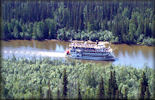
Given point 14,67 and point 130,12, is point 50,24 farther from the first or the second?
point 14,67

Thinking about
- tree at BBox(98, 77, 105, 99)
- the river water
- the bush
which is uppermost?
the bush

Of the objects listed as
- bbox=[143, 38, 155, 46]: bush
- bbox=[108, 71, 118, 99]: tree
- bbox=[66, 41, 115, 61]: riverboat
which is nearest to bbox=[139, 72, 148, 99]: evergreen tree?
bbox=[108, 71, 118, 99]: tree

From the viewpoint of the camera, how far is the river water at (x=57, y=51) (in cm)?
3038

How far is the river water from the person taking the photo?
1196 inches

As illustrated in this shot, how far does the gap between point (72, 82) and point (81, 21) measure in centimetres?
2185

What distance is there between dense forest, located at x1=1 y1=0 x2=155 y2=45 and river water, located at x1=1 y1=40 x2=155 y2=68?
1.55 meters

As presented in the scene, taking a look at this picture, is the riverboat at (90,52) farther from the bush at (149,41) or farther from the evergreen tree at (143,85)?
the evergreen tree at (143,85)

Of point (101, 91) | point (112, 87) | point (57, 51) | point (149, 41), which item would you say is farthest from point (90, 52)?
point (101, 91)

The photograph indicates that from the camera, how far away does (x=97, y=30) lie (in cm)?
4106

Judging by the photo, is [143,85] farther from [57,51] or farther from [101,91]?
[57,51]

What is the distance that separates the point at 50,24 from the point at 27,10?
455 cm

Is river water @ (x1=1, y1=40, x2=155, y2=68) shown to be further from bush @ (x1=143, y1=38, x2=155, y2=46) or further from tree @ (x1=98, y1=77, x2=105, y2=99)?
tree @ (x1=98, y1=77, x2=105, y2=99)

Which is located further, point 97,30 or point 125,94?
point 97,30

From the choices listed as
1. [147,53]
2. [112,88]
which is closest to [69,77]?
[112,88]
